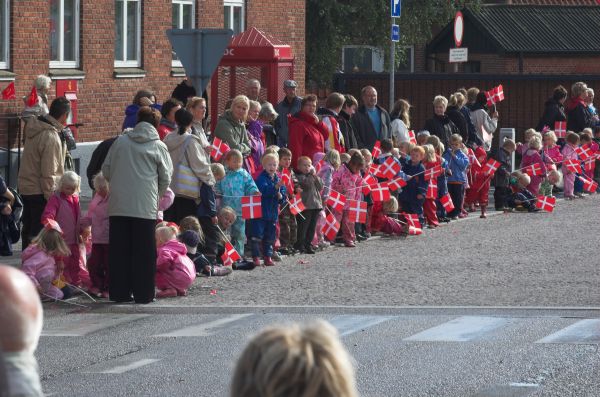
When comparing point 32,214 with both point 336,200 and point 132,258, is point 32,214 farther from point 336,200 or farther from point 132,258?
point 336,200

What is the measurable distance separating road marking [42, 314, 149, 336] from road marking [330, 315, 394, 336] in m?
1.64

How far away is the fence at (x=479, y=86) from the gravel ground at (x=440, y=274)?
11.9m

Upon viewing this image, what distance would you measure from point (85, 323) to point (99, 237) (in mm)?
1805

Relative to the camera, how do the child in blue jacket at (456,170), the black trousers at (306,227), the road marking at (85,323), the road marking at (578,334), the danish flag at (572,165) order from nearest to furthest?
the road marking at (578,334)
the road marking at (85,323)
the black trousers at (306,227)
the child in blue jacket at (456,170)
the danish flag at (572,165)

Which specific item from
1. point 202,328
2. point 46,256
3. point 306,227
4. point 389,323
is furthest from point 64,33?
point 389,323

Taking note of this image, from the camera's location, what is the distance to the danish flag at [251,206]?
15445 millimetres

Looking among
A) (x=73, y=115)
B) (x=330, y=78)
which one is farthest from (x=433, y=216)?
(x=330, y=78)

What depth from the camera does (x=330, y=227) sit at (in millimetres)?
17688

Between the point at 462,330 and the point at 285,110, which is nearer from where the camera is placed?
the point at 462,330

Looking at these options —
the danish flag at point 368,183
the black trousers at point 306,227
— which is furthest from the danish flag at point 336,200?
the danish flag at point 368,183

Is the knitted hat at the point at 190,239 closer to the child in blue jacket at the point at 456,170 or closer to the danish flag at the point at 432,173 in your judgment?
the danish flag at the point at 432,173

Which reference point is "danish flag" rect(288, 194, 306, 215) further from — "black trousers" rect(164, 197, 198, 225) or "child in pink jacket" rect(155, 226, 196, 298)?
"child in pink jacket" rect(155, 226, 196, 298)

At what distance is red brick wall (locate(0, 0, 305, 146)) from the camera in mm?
21953

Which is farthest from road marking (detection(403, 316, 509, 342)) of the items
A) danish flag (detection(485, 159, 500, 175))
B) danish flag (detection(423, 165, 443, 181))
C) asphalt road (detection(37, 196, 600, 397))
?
danish flag (detection(485, 159, 500, 175))
